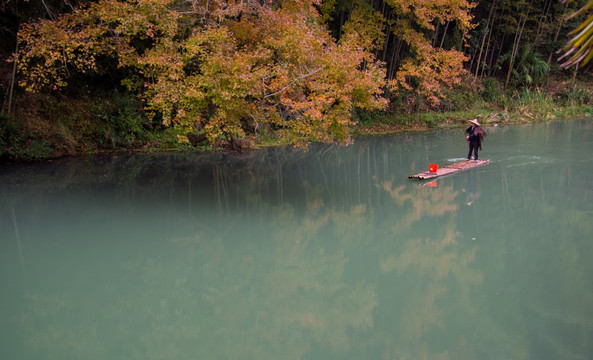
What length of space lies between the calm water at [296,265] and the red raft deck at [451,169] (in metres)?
0.38

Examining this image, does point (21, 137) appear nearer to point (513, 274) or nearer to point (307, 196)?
point (307, 196)

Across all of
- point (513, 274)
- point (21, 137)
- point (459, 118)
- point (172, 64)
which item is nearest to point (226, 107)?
point (172, 64)

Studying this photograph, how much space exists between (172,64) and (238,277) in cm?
593

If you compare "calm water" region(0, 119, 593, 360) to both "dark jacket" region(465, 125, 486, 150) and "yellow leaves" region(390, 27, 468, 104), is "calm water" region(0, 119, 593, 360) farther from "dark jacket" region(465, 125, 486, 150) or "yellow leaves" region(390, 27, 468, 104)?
"yellow leaves" region(390, 27, 468, 104)

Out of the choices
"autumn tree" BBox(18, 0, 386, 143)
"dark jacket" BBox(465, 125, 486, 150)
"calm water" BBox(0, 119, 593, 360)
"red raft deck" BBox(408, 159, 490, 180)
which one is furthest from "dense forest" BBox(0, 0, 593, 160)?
"dark jacket" BBox(465, 125, 486, 150)

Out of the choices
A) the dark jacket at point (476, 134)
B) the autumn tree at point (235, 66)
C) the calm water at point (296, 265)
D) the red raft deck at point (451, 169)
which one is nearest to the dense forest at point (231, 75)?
the autumn tree at point (235, 66)

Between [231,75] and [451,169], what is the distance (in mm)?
6784

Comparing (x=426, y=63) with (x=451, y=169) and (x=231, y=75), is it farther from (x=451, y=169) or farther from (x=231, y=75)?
(x=231, y=75)

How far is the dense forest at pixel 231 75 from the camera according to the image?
Result: 1123 cm

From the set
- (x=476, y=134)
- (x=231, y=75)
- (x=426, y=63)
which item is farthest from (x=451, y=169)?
(x=426, y=63)

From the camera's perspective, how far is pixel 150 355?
5.17m

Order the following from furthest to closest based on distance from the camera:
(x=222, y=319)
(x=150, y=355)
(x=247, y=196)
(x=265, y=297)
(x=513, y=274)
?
(x=247, y=196) < (x=513, y=274) < (x=265, y=297) < (x=222, y=319) < (x=150, y=355)

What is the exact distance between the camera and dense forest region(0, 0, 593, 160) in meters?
11.2

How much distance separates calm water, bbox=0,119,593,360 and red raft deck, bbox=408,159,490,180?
381 millimetres
